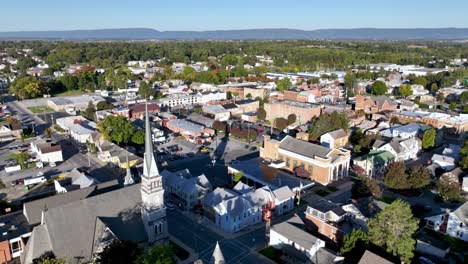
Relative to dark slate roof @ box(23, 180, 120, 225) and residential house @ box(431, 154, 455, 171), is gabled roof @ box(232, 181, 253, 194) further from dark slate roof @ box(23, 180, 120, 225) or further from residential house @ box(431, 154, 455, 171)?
residential house @ box(431, 154, 455, 171)

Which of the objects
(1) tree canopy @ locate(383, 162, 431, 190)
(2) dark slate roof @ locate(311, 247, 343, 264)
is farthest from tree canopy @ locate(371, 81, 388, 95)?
(2) dark slate roof @ locate(311, 247, 343, 264)

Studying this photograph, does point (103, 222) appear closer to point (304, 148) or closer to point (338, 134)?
point (304, 148)

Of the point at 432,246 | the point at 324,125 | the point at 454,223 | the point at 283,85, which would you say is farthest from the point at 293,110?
the point at 432,246

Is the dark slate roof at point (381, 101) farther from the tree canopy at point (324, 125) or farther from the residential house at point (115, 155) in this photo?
the residential house at point (115, 155)

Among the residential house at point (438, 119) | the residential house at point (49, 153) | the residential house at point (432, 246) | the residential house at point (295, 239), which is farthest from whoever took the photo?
the residential house at point (438, 119)

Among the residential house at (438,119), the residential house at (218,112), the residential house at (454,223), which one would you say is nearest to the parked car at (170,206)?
the residential house at (454,223)

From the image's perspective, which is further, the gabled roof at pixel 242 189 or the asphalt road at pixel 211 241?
the gabled roof at pixel 242 189

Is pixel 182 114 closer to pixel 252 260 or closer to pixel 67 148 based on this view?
pixel 67 148
